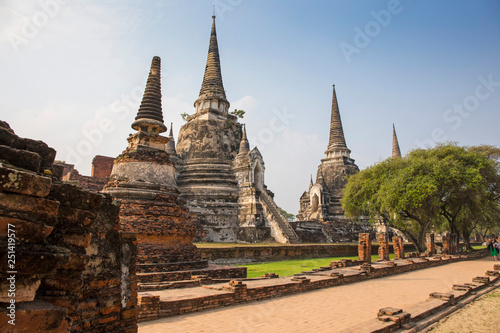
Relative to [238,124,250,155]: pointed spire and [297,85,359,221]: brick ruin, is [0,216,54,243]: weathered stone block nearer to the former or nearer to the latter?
[238,124,250,155]: pointed spire

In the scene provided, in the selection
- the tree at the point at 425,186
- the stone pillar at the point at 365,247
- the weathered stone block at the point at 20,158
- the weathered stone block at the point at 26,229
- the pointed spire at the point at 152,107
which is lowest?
the stone pillar at the point at 365,247

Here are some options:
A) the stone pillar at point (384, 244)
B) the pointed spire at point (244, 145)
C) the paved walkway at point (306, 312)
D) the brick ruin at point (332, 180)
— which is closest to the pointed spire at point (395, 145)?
the brick ruin at point (332, 180)

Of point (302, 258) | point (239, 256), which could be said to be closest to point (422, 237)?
point (302, 258)

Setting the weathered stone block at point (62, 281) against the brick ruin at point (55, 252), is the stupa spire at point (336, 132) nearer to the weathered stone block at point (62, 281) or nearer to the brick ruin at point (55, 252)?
the brick ruin at point (55, 252)

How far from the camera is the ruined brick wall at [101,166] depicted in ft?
88.2

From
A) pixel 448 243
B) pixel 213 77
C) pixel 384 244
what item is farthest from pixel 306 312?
pixel 213 77

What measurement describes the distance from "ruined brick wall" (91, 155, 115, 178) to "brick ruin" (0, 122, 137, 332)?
81.5 ft

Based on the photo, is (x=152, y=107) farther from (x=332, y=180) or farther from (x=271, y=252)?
(x=332, y=180)

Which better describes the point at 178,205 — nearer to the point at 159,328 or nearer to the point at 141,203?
A: the point at 141,203

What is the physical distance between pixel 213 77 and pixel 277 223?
14.0 meters

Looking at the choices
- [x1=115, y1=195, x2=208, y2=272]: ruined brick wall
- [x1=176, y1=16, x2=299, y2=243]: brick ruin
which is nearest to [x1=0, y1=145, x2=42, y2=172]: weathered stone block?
[x1=115, y1=195, x2=208, y2=272]: ruined brick wall

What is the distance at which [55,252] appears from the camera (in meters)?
2.46

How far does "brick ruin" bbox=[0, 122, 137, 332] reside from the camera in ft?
7.43

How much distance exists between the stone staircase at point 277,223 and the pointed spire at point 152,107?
480 inches
